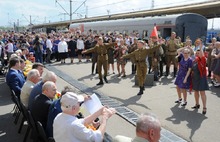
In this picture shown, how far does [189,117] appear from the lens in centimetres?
652

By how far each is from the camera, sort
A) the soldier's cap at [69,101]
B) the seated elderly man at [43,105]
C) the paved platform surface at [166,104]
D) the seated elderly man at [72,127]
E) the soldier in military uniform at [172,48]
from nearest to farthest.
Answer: the seated elderly man at [72,127]
the soldier's cap at [69,101]
the seated elderly man at [43,105]
the paved platform surface at [166,104]
the soldier in military uniform at [172,48]

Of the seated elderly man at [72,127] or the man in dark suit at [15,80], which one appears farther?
the man in dark suit at [15,80]

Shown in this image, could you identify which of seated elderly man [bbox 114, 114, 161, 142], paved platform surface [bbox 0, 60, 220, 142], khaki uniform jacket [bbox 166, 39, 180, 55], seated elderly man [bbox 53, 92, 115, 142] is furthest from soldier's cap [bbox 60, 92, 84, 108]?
khaki uniform jacket [bbox 166, 39, 180, 55]

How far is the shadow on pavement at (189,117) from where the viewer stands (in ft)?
19.5

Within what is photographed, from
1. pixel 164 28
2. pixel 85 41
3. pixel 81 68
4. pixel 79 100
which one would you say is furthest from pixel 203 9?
pixel 79 100

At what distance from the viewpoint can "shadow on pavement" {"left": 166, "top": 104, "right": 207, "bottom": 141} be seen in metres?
5.95

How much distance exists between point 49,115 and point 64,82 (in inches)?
282

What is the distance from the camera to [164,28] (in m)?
18.6

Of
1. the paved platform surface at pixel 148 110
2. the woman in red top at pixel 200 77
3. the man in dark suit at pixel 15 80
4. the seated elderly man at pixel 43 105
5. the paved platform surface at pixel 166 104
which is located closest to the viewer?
the seated elderly man at pixel 43 105

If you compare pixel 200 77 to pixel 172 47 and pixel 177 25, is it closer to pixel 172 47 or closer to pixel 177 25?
pixel 172 47

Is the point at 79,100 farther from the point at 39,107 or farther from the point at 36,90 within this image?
the point at 36,90

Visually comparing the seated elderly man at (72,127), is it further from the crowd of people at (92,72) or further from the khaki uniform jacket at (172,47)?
the khaki uniform jacket at (172,47)

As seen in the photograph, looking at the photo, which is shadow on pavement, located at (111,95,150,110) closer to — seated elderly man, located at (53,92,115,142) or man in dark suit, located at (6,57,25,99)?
man in dark suit, located at (6,57,25,99)

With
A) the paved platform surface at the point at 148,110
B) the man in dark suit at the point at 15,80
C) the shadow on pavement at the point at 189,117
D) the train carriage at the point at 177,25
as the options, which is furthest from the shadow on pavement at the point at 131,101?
the train carriage at the point at 177,25
